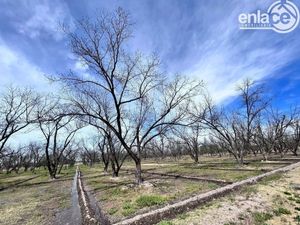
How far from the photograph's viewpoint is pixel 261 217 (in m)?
7.52

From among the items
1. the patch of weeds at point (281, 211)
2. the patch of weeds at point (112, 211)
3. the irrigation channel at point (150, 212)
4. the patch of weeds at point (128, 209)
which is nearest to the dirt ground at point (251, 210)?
the patch of weeds at point (281, 211)

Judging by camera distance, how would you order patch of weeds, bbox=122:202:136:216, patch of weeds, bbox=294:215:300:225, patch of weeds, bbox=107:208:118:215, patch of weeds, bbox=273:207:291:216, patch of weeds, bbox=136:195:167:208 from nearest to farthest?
patch of weeds, bbox=294:215:300:225
patch of weeds, bbox=273:207:291:216
patch of weeds, bbox=122:202:136:216
patch of weeds, bbox=107:208:118:215
patch of weeds, bbox=136:195:167:208

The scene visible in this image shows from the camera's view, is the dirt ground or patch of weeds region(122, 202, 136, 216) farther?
patch of weeds region(122, 202, 136, 216)

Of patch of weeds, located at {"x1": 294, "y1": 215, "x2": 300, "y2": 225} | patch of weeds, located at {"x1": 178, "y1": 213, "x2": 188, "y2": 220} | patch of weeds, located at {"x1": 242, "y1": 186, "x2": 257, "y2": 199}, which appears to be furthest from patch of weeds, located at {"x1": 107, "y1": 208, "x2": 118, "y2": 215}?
patch of weeds, located at {"x1": 294, "y1": 215, "x2": 300, "y2": 225}

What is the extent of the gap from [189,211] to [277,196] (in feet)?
12.2

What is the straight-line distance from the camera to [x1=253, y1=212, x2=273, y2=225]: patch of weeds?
7.21 m

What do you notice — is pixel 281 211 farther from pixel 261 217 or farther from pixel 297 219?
pixel 261 217

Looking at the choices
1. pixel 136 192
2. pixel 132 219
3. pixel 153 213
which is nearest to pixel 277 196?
pixel 153 213

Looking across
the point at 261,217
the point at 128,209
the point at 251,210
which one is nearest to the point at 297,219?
the point at 261,217

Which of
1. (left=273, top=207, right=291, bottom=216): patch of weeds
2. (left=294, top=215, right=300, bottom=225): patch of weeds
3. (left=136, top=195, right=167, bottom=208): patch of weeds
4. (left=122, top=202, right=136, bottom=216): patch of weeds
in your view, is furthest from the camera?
(left=136, top=195, right=167, bottom=208): patch of weeds

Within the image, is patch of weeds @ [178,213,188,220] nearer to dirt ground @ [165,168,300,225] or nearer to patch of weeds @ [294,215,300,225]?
dirt ground @ [165,168,300,225]

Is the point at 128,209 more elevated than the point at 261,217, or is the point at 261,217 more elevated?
the point at 128,209

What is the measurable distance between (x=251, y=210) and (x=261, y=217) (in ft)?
2.06

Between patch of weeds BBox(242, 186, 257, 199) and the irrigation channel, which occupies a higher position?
patch of weeds BBox(242, 186, 257, 199)
